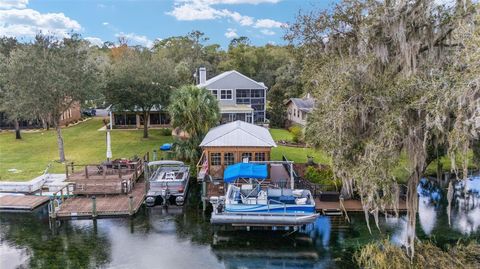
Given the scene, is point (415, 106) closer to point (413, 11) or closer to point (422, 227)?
point (413, 11)

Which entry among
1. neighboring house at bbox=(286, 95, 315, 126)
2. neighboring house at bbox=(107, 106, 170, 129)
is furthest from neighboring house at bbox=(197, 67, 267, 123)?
neighboring house at bbox=(107, 106, 170, 129)

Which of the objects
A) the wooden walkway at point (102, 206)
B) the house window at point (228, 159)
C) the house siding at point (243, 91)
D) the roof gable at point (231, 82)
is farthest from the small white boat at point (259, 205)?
the roof gable at point (231, 82)

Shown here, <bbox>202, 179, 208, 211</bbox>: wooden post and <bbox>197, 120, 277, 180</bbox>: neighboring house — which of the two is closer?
<bbox>202, 179, 208, 211</bbox>: wooden post

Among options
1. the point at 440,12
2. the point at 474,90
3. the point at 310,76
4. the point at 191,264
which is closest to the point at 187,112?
the point at 310,76

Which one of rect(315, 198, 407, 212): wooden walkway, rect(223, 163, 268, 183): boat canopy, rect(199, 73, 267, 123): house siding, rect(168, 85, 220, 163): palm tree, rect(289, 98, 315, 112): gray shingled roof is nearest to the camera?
rect(223, 163, 268, 183): boat canopy

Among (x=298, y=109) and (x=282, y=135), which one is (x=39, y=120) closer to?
(x=282, y=135)

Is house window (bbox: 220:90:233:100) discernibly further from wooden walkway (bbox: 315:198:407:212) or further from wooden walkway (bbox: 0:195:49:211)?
wooden walkway (bbox: 0:195:49:211)
